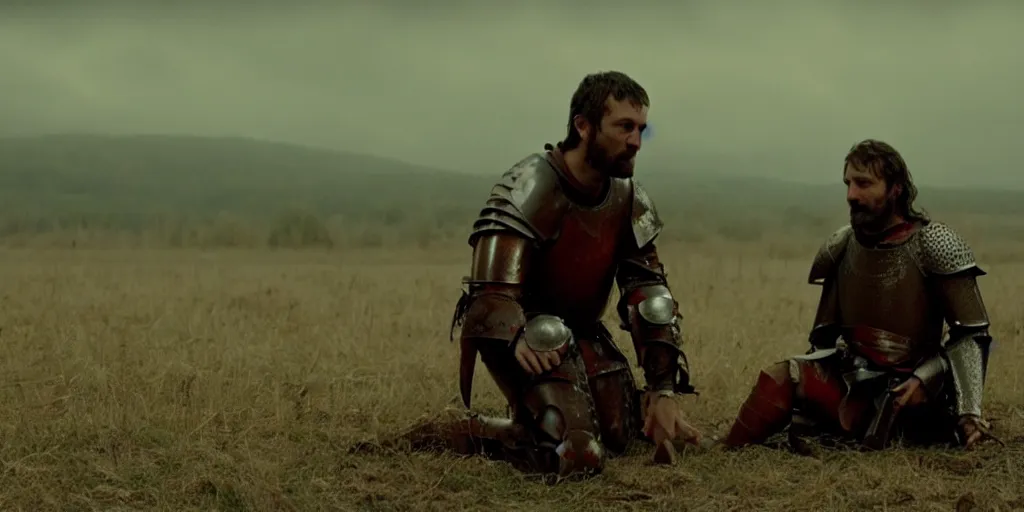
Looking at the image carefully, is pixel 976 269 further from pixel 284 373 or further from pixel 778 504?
pixel 284 373

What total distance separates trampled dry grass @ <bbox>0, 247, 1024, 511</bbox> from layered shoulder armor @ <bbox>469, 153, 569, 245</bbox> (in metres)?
1.11

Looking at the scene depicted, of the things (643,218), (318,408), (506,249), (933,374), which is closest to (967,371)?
(933,374)

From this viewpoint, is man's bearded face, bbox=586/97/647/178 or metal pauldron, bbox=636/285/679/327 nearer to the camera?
man's bearded face, bbox=586/97/647/178

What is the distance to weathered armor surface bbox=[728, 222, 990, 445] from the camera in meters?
6.02

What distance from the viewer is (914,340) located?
6121 mm

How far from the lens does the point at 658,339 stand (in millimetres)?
6184

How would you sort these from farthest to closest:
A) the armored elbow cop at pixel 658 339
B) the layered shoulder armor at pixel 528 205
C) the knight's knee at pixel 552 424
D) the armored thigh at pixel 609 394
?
1. the armored thigh at pixel 609 394
2. the armored elbow cop at pixel 658 339
3. the layered shoulder armor at pixel 528 205
4. the knight's knee at pixel 552 424

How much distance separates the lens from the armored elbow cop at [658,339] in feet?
20.3

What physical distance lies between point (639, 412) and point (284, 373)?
2.80 m

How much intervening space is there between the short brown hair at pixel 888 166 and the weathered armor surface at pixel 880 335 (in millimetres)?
122

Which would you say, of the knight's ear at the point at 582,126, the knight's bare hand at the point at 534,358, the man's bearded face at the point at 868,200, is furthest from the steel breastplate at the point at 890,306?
the knight's bare hand at the point at 534,358

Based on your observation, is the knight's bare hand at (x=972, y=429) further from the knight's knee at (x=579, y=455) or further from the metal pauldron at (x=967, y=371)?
the knight's knee at (x=579, y=455)

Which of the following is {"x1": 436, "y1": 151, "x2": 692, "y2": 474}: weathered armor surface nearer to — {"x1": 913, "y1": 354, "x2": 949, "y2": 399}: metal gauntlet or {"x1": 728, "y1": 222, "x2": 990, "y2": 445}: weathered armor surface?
{"x1": 728, "y1": 222, "x2": 990, "y2": 445}: weathered armor surface

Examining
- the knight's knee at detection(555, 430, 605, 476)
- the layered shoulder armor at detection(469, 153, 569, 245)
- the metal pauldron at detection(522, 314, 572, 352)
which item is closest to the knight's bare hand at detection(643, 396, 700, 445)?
the knight's knee at detection(555, 430, 605, 476)
